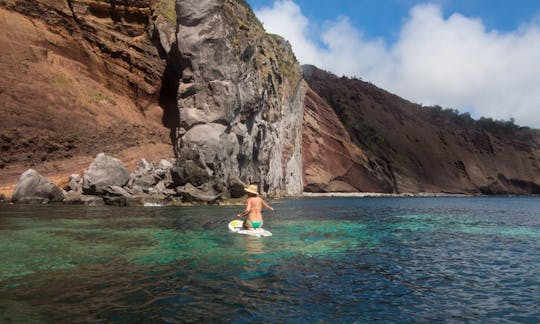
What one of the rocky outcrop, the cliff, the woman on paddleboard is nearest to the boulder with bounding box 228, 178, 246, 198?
the cliff

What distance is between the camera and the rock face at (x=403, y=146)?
85.2m

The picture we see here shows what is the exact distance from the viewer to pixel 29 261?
32.1 ft

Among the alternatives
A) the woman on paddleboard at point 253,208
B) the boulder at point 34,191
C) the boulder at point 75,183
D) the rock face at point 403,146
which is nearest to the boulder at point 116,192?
the boulder at point 34,191

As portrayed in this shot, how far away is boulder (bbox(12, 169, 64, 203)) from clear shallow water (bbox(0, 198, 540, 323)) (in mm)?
15528

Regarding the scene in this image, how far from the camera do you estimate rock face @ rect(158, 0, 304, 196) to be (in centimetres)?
4238

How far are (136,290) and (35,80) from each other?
137ft

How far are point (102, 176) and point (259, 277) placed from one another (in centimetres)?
2664

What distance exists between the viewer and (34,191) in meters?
29.6

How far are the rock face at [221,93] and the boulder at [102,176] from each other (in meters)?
5.30

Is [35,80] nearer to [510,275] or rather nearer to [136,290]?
[136,290]

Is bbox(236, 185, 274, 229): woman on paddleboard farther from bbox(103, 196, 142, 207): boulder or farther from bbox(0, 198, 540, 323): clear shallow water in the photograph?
bbox(103, 196, 142, 207): boulder

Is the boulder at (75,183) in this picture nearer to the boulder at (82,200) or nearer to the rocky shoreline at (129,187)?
the rocky shoreline at (129,187)

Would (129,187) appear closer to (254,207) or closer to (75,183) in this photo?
(75,183)

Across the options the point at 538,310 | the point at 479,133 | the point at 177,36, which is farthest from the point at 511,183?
the point at 538,310
